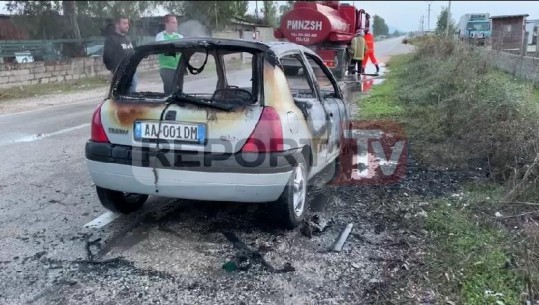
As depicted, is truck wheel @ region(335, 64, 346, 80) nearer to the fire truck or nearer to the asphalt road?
the fire truck

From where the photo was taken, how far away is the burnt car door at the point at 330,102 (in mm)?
4277

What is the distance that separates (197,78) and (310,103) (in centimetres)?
121

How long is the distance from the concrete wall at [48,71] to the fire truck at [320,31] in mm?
7026

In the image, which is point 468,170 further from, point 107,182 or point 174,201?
point 107,182

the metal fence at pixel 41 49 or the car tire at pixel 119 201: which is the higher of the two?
the metal fence at pixel 41 49

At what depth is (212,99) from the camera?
3525mm

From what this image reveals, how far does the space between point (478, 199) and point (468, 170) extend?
3.72 feet

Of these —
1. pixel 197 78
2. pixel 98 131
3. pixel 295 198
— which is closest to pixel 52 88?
pixel 197 78

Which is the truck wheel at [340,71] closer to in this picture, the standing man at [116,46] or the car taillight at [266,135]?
the standing man at [116,46]

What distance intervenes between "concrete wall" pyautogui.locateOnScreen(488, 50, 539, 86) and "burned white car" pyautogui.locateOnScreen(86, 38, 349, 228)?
9105 mm

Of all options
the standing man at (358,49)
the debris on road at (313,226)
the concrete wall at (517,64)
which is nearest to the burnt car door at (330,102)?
the debris on road at (313,226)

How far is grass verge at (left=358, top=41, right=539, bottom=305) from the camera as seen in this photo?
2.78 meters

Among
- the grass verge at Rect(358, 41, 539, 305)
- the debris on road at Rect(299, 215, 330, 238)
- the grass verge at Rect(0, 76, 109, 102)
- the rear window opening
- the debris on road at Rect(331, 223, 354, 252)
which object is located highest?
the rear window opening

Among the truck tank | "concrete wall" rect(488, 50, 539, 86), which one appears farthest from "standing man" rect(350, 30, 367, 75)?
"concrete wall" rect(488, 50, 539, 86)
